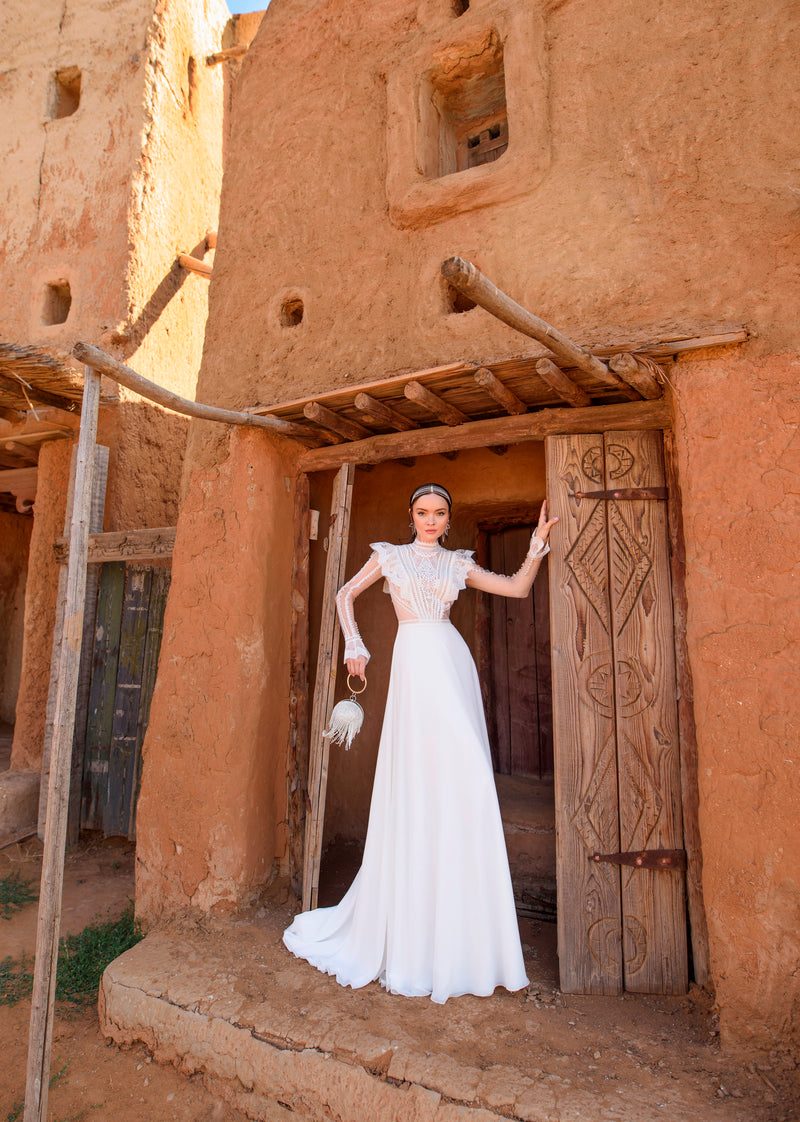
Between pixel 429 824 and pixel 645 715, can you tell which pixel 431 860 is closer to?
pixel 429 824

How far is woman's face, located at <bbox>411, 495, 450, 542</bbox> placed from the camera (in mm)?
3408

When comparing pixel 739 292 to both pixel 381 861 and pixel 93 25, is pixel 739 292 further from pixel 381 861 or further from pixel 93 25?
pixel 93 25

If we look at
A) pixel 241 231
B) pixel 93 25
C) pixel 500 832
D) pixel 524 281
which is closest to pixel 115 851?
pixel 500 832

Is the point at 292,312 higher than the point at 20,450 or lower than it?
higher

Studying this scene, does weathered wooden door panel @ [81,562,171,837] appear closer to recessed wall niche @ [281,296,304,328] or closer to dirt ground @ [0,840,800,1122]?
dirt ground @ [0,840,800,1122]

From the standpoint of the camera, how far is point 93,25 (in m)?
6.38

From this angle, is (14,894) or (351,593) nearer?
(351,593)

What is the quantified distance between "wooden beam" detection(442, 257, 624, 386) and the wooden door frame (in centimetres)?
28

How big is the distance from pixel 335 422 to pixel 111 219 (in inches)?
146

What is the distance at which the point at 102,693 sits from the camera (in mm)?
5312

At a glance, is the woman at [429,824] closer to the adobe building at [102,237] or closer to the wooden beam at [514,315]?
the wooden beam at [514,315]

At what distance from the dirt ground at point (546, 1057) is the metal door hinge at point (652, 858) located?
19.5 inches

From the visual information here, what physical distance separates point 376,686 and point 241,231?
2869mm

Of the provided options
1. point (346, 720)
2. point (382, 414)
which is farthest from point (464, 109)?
point (346, 720)
